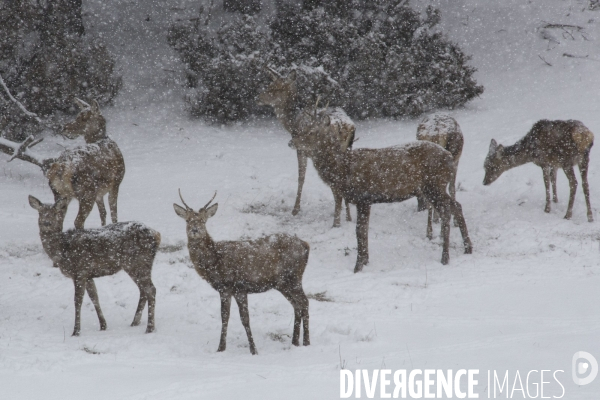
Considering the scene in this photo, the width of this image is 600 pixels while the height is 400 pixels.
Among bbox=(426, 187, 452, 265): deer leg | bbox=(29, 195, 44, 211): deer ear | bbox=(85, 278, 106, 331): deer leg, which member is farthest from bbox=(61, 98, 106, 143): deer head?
bbox=(426, 187, 452, 265): deer leg

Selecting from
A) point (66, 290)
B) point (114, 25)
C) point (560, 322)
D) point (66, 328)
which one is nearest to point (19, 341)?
point (66, 328)

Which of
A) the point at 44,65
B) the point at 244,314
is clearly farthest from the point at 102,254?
the point at 44,65

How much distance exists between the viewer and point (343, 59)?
1827cm

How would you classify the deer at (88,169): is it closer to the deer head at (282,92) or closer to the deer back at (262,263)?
the deer head at (282,92)

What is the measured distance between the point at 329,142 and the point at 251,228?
7.60ft

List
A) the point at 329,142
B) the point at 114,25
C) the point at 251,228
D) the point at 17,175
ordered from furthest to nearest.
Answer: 1. the point at 114,25
2. the point at 17,175
3. the point at 251,228
4. the point at 329,142

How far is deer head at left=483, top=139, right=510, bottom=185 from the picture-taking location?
12.6 meters

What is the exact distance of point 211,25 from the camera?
2114 cm


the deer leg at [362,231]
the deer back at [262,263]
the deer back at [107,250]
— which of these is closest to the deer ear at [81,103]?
the deer back at [107,250]

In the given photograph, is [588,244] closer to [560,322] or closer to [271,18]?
[560,322]

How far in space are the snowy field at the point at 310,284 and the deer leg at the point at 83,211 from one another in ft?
2.35

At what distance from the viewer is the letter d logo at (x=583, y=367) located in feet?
18.7

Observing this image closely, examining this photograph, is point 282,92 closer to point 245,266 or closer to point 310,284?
point 310,284

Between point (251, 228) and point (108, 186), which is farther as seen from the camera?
point (251, 228)
